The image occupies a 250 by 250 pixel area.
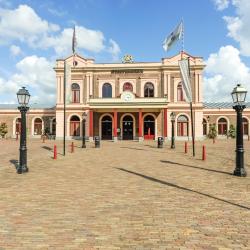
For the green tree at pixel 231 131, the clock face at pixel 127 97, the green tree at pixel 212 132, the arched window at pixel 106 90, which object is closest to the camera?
the clock face at pixel 127 97

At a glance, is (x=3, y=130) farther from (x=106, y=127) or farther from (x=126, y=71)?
(x=126, y=71)

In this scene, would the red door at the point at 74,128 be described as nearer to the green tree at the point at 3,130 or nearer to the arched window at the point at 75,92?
the arched window at the point at 75,92

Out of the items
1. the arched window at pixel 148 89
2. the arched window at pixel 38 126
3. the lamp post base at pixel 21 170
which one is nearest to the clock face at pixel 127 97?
the arched window at pixel 148 89

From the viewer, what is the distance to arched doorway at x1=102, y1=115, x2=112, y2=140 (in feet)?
121

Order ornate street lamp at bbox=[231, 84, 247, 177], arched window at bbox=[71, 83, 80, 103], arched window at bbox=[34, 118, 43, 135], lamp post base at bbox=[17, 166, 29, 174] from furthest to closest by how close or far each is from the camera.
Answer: arched window at bbox=[34, 118, 43, 135]
arched window at bbox=[71, 83, 80, 103]
lamp post base at bbox=[17, 166, 29, 174]
ornate street lamp at bbox=[231, 84, 247, 177]

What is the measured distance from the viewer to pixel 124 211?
18.9 ft

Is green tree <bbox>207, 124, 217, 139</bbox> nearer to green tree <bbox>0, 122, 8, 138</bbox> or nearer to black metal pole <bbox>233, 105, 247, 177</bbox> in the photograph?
green tree <bbox>0, 122, 8, 138</bbox>

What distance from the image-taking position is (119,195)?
7.09m

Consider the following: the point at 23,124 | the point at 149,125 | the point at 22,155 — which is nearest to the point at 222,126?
the point at 149,125

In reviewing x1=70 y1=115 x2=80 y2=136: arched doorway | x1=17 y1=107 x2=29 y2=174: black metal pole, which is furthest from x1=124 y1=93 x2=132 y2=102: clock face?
x1=17 y1=107 x2=29 y2=174: black metal pole

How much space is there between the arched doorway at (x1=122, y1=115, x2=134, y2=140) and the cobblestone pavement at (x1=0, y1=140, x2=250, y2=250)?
2636cm

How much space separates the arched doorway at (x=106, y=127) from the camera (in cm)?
3681

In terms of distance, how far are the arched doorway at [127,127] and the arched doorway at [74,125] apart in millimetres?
6180

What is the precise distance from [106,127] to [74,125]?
4.52 m
